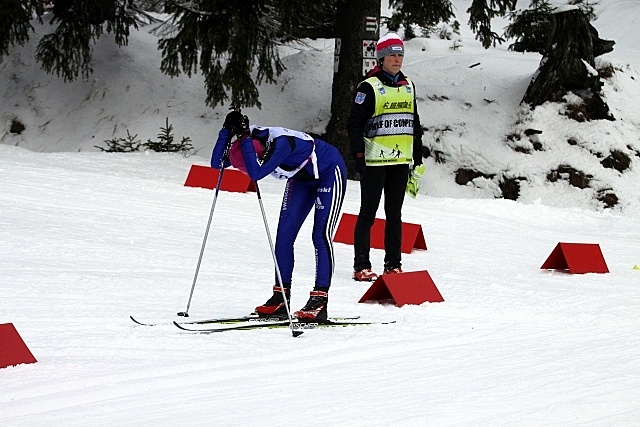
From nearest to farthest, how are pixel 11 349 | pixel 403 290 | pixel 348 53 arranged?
pixel 11 349 < pixel 403 290 < pixel 348 53

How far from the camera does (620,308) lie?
7270mm

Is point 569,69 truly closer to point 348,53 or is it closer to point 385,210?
point 348,53

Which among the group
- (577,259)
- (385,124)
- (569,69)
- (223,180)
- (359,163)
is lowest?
(223,180)

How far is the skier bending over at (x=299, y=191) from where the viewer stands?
5879 millimetres

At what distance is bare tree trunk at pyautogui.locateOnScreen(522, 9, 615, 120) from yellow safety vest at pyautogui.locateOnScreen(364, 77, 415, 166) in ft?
28.7

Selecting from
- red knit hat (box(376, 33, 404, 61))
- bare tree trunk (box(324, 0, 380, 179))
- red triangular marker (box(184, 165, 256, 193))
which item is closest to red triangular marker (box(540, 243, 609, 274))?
red knit hat (box(376, 33, 404, 61))

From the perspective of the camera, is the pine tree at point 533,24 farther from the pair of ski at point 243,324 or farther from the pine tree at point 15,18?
the pair of ski at point 243,324

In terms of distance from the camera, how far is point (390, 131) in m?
7.93

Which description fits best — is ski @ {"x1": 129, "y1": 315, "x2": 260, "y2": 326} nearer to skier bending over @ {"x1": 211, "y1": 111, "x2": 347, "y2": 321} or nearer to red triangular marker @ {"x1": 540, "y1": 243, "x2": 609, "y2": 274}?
skier bending over @ {"x1": 211, "y1": 111, "x2": 347, "y2": 321}

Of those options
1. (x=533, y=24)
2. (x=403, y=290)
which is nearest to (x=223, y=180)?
(x=403, y=290)

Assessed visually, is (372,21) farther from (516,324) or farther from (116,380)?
(116,380)

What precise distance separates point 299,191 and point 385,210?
1.77 meters

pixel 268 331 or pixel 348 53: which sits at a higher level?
pixel 348 53

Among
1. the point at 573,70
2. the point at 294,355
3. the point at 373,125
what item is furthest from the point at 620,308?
the point at 573,70
